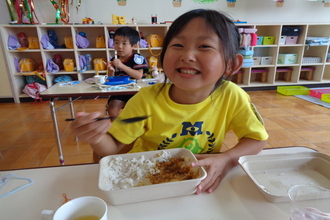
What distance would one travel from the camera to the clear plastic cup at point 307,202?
45 cm

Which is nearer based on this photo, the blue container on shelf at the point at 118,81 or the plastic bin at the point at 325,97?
the blue container on shelf at the point at 118,81

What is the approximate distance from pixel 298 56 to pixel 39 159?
168 inches

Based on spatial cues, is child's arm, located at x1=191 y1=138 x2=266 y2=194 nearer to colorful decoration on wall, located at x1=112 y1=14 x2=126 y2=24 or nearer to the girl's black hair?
the girl's black hair

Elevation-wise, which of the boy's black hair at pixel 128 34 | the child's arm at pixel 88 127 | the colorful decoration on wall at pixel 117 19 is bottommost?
the child's arm at pixel 88 127

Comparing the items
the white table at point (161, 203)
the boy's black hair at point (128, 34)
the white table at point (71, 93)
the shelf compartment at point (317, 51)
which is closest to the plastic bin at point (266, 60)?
the shelf compartment at point (317, 51)

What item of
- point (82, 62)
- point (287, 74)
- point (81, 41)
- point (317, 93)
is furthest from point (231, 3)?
point (82, 62)

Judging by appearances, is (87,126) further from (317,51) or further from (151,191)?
(317,51)

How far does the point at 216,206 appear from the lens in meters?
0.51

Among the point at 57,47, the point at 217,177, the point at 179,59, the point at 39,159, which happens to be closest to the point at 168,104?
the point at 179,59

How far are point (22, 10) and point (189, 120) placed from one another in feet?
11.9

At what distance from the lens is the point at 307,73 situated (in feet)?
14.3

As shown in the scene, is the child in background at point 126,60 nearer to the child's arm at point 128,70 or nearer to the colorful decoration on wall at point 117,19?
the child's arm at point 128,70

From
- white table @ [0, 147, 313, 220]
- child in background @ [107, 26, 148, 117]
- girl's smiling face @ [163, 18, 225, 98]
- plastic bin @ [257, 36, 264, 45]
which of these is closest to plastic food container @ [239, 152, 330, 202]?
white table @ [0, 147, 313, 220]

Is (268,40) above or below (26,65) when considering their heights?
above
